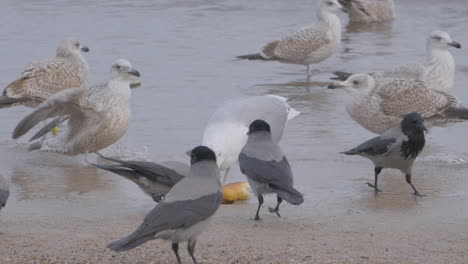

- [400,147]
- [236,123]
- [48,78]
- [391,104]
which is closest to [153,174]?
[236,123]

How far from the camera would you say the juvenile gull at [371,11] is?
1914 centimetres

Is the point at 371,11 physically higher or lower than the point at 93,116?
lower

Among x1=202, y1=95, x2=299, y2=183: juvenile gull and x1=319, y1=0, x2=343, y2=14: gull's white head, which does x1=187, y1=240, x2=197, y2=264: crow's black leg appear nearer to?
x1=202, y1=95, x2=299, y2=183: juvenile gull

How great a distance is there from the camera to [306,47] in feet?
46.2

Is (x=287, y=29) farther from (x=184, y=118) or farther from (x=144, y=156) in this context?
(x=144, y=156)

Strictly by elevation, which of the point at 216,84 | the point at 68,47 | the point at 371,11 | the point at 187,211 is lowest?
the point at 371,11

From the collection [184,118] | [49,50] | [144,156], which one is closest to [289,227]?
[144,156]

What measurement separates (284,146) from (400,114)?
3.95 ft

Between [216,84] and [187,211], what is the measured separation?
7.56m

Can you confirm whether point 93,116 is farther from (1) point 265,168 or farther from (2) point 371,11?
(2) point 371,11

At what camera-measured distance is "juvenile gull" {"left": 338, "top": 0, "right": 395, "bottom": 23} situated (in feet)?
62.8

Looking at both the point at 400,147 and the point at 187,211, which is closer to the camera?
the point at 187,211

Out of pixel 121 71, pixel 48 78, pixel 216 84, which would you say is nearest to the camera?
pixel 121 71

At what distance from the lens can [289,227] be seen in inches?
268
